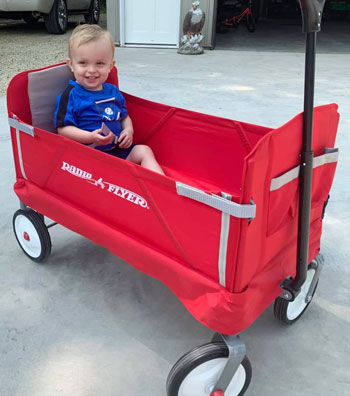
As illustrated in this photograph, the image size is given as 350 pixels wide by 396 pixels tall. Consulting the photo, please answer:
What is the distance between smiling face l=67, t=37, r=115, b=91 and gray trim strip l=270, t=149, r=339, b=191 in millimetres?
944

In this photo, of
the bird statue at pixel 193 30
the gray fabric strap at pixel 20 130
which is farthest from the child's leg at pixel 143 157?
the bird statue at pixel 193 30

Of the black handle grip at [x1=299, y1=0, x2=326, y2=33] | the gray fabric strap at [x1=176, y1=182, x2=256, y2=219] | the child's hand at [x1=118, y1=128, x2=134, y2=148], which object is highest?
the black handle grip at [x1=299, y1=0, x2=326, y2=33]

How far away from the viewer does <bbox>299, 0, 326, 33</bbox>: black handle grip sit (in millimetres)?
1088

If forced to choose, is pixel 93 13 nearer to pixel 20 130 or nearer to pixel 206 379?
pixel 20 130

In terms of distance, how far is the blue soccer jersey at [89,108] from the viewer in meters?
1.86

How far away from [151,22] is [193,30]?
850 mm

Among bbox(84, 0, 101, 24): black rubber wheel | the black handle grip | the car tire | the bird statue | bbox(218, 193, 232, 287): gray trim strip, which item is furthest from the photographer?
bbox(84, 0, 101, 24): black rubber wheel

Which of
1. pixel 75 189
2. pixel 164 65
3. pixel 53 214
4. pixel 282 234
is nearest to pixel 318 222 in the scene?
pixel 282 234

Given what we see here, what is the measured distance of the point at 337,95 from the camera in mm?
4703

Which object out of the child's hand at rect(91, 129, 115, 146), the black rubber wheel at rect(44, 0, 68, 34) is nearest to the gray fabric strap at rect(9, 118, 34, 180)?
the child's hand at rect(91, 129, 115, 146)

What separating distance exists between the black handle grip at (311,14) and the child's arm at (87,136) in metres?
0.92

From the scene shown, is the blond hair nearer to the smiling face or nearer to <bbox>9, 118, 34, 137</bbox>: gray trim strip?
the smiling face

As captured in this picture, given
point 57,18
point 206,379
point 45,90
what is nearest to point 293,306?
point 206,379

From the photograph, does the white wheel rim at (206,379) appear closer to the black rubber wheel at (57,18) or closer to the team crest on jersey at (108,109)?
the team crest on jersey at (108,109)
